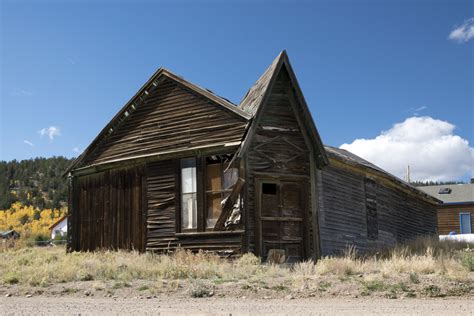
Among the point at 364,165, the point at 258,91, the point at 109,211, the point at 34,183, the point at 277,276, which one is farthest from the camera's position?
the point at 34,183

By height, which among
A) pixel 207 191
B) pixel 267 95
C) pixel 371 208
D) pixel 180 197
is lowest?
pixel 371 208

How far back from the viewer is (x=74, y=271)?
38.9 ft

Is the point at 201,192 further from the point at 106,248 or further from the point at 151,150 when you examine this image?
the point at 106,248

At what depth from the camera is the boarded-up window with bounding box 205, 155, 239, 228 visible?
1523cm

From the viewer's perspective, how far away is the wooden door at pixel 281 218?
15.1 meters

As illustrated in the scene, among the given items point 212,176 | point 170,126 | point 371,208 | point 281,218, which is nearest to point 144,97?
point 170,126

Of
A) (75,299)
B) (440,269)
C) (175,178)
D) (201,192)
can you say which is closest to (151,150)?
(175,178)

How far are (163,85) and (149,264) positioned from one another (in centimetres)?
730

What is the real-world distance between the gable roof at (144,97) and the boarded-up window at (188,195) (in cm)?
197

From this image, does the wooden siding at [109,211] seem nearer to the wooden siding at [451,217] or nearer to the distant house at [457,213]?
the distant house at [457,213]

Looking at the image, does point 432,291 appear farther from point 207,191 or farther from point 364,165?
point 364,165

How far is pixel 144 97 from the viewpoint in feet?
59.3

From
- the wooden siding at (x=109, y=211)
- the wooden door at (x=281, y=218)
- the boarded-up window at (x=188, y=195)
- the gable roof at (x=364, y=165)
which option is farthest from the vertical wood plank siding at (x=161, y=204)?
the gable roof at (x=364, y=165)

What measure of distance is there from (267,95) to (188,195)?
12.3ft
